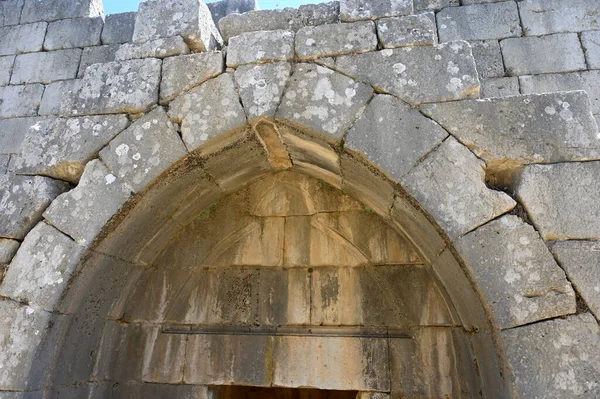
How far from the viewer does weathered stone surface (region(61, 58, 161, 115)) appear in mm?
3229

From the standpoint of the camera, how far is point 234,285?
3.97 m

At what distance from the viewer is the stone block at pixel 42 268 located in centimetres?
283

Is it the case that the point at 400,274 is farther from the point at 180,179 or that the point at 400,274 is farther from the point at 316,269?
the point at 180,179

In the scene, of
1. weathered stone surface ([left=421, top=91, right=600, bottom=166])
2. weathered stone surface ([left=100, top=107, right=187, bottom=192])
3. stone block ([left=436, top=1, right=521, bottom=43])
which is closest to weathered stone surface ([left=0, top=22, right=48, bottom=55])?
weathered stone surface ([left=100, top=107, right=187, bottom=192])

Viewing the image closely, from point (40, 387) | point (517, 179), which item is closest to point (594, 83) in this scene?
point (517, 179)

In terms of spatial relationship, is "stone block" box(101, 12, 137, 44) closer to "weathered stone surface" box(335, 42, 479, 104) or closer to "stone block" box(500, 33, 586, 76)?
"weathered stone surface" box(335, 42, 479, 104)

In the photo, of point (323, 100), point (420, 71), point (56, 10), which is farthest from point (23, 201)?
point (56, 10)

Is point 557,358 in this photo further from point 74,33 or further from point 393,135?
point 74,33

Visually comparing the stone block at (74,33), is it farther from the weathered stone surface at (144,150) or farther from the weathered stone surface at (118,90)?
the weathered stone surface at (144,150)

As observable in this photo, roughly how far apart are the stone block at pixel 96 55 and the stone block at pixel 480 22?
12.9 ft

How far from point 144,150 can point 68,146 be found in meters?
0.64

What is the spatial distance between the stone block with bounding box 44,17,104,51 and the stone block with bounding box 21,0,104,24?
0.41 ft

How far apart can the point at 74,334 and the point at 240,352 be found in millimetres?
1372

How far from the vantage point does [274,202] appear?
4.02m
